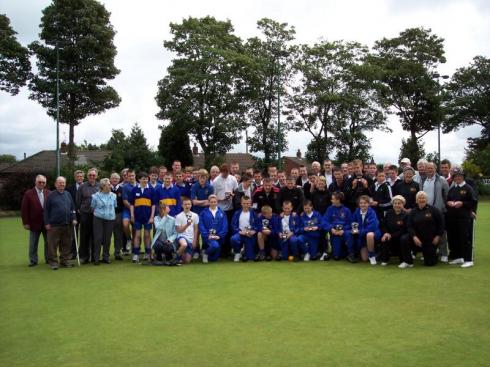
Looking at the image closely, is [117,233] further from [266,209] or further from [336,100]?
[336,100]

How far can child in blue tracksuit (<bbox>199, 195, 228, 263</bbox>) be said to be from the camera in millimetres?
10209

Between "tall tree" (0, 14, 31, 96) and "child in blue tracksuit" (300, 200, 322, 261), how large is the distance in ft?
93.2

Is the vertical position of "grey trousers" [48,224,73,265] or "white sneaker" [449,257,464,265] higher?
"grey trousers" [48,224,73,265]

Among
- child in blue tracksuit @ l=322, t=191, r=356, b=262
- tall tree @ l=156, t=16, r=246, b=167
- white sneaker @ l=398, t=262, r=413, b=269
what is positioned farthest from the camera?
tall tree @ l=156, t=16, r=246, b=167

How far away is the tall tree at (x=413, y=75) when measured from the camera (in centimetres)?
4341

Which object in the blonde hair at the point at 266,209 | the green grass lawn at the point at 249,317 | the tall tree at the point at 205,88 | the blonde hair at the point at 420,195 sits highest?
the tall tree at the point at 205,88

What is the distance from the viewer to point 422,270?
8.67 meters

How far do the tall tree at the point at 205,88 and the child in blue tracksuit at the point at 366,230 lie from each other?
26135 millimetres

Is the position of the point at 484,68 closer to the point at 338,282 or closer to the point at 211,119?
the point at 211,119

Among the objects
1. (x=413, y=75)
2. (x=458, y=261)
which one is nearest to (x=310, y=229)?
(x=458, y=261)

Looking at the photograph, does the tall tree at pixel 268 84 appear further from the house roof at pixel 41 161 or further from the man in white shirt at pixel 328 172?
the man in white shirt at pixel 328 172

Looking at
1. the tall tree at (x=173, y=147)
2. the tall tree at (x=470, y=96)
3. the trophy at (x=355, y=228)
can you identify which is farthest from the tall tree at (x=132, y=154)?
the tall tree at (x=470, y=96)

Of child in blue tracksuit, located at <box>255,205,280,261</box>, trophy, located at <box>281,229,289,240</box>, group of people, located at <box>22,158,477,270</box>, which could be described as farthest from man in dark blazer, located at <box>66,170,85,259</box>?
trophy, located at <box>281,229,289,240</box>

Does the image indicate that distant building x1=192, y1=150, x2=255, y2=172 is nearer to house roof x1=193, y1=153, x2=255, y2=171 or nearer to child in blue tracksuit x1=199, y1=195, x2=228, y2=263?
house roof x1=193, y1=153, x2=255, y2=171
